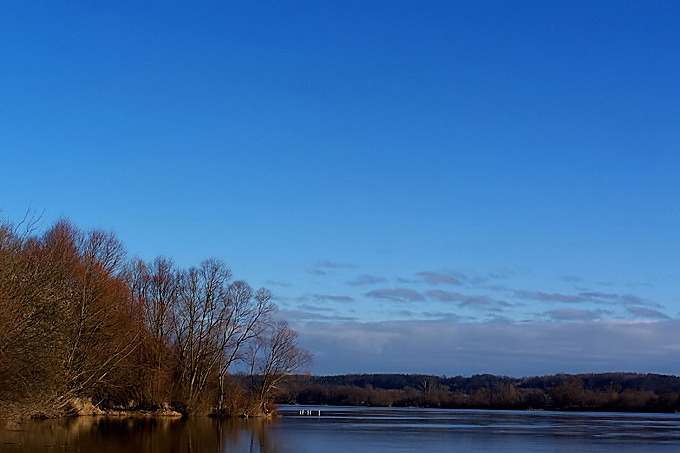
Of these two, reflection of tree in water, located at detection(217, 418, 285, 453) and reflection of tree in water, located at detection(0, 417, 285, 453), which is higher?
reflection of tree in water, located at detection(0, 417, 285, 453)

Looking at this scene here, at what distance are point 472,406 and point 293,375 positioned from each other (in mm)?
86921

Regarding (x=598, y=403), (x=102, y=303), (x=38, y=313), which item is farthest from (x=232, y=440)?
(x=598, y=403)

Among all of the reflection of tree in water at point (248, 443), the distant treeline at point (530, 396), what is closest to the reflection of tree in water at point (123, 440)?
the reflection of tree in water at point (248, 443)

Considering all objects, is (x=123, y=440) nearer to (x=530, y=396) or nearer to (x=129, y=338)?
(x=129, y=338)

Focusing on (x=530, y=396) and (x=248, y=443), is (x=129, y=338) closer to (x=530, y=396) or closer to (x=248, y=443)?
(x=248, y=443)

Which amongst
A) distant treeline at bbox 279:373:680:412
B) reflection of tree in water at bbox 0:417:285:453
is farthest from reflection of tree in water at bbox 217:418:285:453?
distant treeline at bbox 279:373:680:412

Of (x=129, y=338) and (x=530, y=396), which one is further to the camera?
(x=530, y=396)

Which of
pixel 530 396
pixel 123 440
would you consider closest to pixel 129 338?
pixel 123 440

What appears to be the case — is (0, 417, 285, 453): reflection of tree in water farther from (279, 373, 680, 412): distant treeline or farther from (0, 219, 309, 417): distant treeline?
(279, 373, 680, 412): distant treeline

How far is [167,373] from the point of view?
56.7 meters

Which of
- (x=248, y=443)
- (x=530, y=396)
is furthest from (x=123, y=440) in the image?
(x=530, y=396)

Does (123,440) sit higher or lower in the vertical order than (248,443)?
higher

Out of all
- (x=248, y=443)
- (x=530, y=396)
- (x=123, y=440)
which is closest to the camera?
(x=123, y=440)

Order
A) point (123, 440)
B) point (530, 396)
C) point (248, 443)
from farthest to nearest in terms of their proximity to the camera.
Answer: point (530, 396)
point (248, 443)
point (123, 440)
